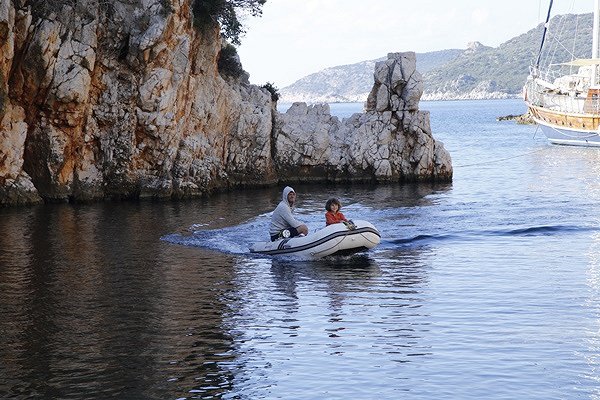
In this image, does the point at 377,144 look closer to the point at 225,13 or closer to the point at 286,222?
the point at 225,13

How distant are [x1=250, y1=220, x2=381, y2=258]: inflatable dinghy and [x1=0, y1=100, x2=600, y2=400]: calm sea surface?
39cm

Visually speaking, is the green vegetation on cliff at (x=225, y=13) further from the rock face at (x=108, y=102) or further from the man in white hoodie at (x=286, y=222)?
the man in white hoodie at (x=286, y=222)

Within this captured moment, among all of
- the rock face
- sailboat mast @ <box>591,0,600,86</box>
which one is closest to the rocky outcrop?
the rock face

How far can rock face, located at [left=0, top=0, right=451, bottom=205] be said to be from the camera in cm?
3772

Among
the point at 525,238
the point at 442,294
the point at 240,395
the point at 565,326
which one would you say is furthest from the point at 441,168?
the point at 240,395

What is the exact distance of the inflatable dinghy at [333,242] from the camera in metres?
26.3

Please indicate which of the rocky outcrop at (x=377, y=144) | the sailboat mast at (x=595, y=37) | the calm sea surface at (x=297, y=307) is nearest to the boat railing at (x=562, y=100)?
the sailboat mast at (x=595, y=37)

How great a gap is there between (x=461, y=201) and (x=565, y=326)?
893 inches

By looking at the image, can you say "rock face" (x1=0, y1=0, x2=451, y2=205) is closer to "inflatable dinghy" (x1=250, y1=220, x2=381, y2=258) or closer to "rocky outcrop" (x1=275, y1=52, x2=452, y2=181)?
"rocky outcrop" (x1=275, y1=52, x2=452, y2=181)

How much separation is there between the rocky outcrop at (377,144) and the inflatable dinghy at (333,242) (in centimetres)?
2161

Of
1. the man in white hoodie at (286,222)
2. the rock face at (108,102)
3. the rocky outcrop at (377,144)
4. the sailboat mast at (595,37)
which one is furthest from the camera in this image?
the sailboat mast at (595,37)

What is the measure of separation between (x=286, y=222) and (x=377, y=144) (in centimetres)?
2140

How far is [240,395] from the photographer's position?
14219 mm

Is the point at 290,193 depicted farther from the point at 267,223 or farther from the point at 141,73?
the point at 141,73
